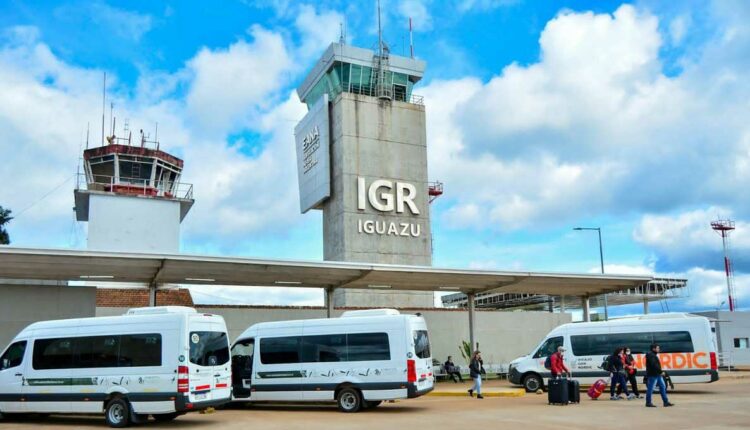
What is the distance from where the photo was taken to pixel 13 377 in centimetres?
1458

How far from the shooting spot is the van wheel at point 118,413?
13.3m

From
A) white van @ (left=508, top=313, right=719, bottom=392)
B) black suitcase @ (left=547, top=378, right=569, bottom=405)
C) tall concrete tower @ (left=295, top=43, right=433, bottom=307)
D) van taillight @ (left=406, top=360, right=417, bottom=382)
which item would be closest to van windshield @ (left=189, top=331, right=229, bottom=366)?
van taillight @ (left=406, top=360, right=417, bottom=382)

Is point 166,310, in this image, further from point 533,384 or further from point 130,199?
point 130,199

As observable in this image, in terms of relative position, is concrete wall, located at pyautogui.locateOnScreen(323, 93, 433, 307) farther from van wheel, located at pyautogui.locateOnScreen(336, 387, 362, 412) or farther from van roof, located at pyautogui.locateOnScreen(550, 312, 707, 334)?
van wheel, located at pyautogui.locateOnScreen(336, 387, 362, 412)

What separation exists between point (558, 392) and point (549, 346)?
16.3ft

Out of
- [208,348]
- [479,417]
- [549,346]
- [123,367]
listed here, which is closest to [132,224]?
[549,346]

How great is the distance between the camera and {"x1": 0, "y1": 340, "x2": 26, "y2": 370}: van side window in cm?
1469

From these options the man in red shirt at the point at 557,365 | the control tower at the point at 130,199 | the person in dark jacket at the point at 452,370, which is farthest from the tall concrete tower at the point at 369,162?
the man in red shirt at the point at 557,365

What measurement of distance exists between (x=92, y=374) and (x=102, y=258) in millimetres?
5740

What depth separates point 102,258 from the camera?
18.8 metres

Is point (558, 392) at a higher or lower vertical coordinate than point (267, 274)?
lower

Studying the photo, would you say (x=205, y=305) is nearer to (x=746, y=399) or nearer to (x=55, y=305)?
(x=55, y=305)

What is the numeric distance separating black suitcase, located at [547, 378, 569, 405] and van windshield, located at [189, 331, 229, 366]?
764 centimetres

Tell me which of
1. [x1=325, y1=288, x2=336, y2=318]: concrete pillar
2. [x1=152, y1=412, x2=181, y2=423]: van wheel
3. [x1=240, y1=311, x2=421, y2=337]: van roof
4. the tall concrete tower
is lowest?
[x1=152, y1=412, x2=181, y2=423]: van wheel
